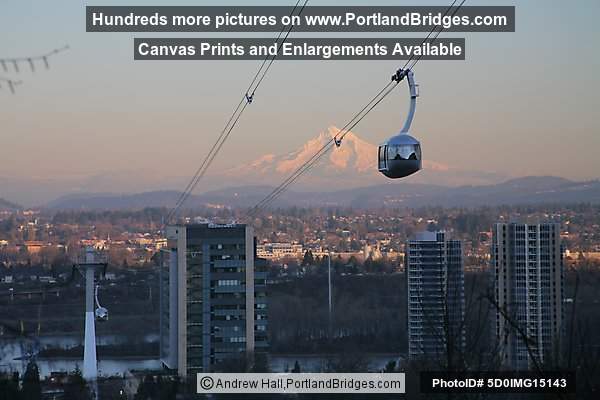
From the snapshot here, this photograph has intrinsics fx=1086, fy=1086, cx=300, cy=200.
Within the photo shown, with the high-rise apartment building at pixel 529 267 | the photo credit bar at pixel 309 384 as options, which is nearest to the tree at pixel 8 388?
the photo credit bar at pixel 309 384

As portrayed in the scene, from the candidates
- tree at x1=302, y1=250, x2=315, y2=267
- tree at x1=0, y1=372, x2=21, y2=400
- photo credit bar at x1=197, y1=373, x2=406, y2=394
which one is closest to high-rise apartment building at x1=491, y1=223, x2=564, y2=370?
photo credit bar at x1=197, y1=373, x2=406, y2=394

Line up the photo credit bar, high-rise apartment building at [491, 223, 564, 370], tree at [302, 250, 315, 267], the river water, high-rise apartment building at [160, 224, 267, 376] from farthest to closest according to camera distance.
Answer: tree at [302, 250, 315, 267], high-rise apartment building at [160, 224, 267, 376], high-rise apartment building at [491, 223, 564, 370], the river water, the photo credit bar

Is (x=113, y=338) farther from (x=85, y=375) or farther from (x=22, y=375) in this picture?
(x=22, y=375)

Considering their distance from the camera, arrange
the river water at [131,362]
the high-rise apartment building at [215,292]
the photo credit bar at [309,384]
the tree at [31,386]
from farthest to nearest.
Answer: the high-rise apartment building at [215,292] < the river water at [131,362] < the tree at [31,386] < the photo credit bar at [309,384]

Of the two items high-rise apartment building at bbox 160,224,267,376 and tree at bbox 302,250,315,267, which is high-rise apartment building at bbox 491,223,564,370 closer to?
high-rise apartment building at bbox 160,224,267,376

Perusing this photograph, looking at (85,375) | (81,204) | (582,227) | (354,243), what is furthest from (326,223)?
(85,375)

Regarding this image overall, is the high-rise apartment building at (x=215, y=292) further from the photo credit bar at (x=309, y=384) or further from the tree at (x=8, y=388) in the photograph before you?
the tree at (x=8, y=388)

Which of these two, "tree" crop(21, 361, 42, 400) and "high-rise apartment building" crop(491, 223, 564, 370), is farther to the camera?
"high-rise apartment building" crop(491, 223, 564, 370)
